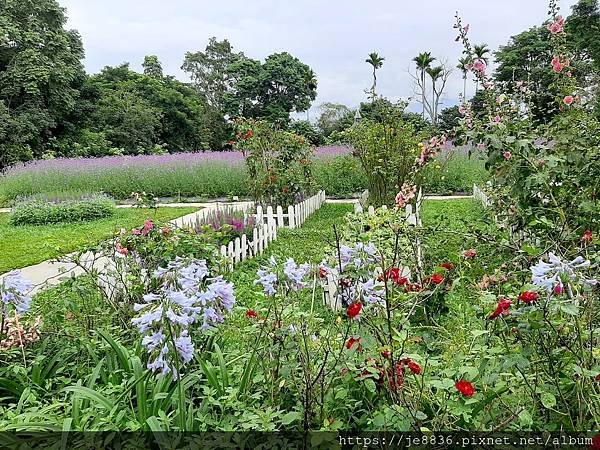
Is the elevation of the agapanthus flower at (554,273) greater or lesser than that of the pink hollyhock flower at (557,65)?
lesser

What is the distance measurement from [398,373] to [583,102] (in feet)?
10.9

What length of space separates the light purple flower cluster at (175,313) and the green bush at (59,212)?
8.61 metres

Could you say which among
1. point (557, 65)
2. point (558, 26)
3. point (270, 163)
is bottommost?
point (270, 163)

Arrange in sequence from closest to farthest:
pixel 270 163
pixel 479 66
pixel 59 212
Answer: pixel 479 66
pixel 270 163
pixel 59 212

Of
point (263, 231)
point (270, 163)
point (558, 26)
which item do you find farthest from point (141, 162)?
point (558, 26)

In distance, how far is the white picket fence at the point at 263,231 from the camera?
565cm

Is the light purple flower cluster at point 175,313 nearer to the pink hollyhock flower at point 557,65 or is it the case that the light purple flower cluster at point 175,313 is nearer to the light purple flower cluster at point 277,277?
the light purple flower cluster at point 277,277

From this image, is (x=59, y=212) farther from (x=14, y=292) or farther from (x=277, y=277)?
(x=277, y=277)

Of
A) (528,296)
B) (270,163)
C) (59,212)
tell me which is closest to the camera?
(528,296)

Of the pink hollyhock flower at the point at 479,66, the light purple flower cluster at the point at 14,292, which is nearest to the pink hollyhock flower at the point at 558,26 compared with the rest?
the pink hollyhock flower at the point at 479,66

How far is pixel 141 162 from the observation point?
15.6m

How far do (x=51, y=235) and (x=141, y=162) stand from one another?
7.62 metres

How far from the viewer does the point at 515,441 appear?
159cm

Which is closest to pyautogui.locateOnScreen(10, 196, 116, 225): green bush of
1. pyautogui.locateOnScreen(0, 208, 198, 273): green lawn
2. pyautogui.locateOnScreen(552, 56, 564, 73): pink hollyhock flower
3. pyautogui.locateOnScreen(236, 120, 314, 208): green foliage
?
pyautogui.locateOnScreen(0, 208, 198, 273): green lawn
